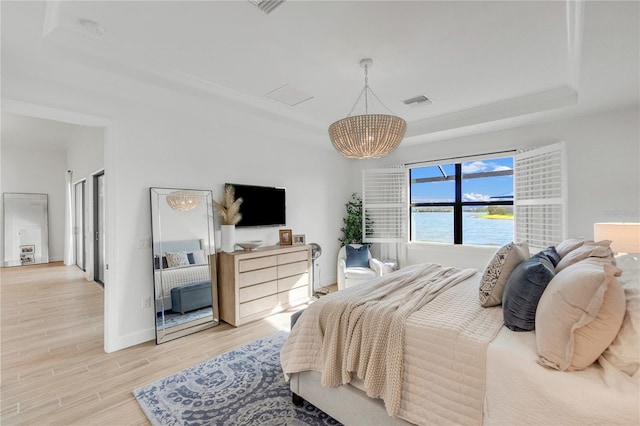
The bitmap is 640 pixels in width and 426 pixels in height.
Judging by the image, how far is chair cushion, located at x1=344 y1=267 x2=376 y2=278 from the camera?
4398mm

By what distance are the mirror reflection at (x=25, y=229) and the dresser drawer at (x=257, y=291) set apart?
22.7ft

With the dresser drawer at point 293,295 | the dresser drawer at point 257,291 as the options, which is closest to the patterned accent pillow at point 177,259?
the dresser drawer at point 257,291

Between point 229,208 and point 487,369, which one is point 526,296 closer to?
point 487,369

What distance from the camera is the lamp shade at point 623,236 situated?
2475 mm

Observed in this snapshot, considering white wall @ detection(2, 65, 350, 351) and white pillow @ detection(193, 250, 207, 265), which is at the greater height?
white wall @ detection(2, 65, 350, 351)

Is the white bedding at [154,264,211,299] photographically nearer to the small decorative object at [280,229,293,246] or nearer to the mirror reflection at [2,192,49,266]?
the small decorative object at [280,229,293,246]

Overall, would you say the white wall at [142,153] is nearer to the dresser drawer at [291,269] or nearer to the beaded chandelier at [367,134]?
the dresser drawer at [291,269]

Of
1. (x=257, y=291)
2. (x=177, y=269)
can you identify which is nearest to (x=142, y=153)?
(x=177, y=269)

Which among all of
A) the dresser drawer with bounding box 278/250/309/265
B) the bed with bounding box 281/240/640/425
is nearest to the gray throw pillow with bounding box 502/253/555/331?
the bed with bounding box 281/240/640/425

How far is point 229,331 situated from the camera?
3.38 metres

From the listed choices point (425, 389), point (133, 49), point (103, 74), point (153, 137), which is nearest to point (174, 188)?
point (153, 137)

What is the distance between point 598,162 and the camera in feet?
11.4

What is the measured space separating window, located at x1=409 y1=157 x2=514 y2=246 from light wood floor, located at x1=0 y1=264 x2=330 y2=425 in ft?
9.89

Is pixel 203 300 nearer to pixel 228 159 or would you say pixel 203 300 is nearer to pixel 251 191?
pixel 251 191
